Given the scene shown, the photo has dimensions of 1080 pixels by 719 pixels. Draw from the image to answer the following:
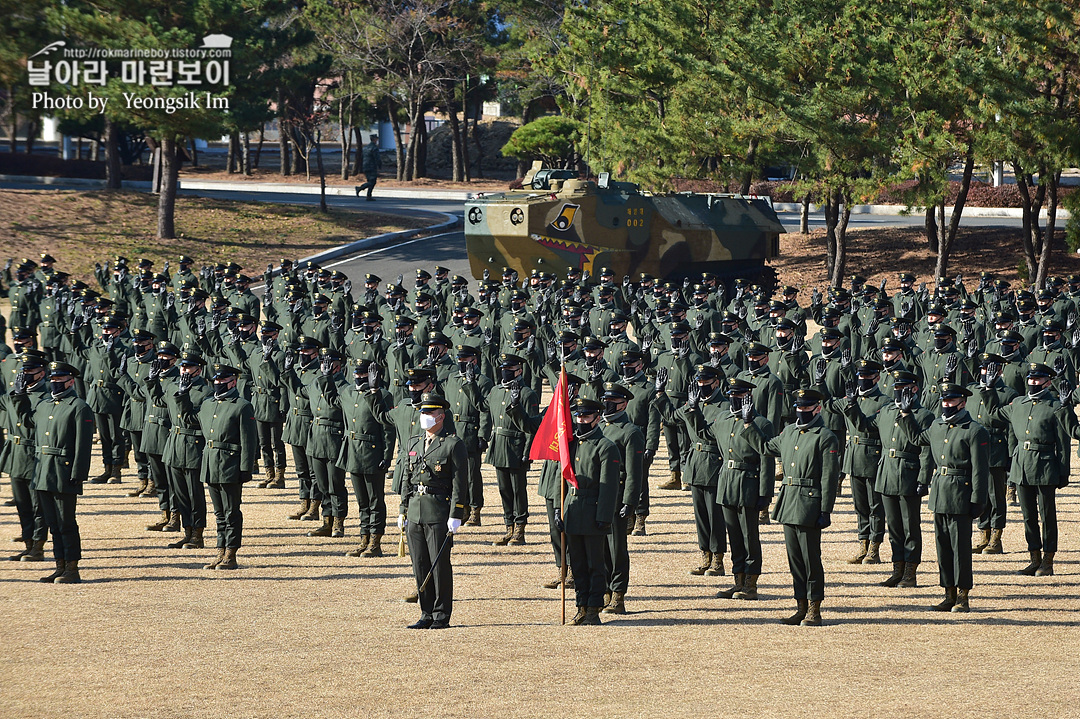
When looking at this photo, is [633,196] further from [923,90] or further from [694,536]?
[694,536]

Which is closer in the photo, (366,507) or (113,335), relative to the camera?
(366,507)

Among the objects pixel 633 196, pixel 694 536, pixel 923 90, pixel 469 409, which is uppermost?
pixel 923 90

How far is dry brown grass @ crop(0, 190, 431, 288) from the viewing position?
37688 millimetres

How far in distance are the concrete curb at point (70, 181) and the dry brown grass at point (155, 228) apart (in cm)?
1013

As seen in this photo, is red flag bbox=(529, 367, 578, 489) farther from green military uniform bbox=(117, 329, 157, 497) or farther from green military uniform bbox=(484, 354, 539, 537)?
green military uniform bbox=(117, 329, 157, 497)

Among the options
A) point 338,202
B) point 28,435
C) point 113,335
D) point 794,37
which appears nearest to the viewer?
point 28,435

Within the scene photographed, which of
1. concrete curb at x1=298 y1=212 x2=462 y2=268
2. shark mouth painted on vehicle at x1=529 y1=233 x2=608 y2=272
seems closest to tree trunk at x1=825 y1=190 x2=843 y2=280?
shark mouth painted on vehicle at x1=529 y1=233 x2=608 y2=272

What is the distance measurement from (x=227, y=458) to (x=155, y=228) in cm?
3172

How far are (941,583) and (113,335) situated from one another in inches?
394

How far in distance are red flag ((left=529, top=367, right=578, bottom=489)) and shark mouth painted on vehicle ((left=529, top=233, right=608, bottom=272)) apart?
62.8ft

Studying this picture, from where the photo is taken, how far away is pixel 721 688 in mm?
8242

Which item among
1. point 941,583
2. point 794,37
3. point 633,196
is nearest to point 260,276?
point 633,196

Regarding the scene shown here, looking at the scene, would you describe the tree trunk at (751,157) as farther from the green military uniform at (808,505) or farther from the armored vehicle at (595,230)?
the green military uniform at (808,505)

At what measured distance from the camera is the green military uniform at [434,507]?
32.1ft
